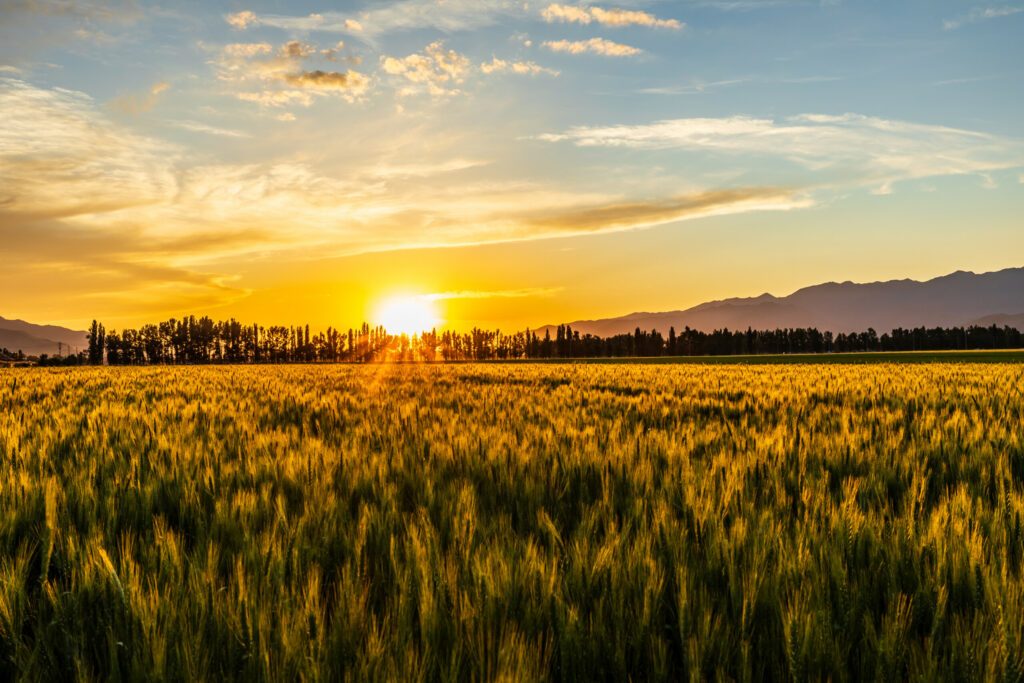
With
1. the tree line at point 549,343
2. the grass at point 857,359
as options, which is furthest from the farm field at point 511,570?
the tree line at point 549,343

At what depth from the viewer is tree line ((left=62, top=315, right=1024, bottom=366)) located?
5861 inches

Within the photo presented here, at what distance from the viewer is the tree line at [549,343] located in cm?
14886

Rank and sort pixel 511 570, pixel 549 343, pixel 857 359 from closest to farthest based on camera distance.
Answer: pixel 511 570
pixel 857 359
pixel 549 343

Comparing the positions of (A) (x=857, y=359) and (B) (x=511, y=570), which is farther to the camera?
(A) (x=857, y=359)

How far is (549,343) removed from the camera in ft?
586

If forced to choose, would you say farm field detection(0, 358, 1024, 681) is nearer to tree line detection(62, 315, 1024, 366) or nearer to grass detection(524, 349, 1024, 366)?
grass detection(524, 349, 1024, 366)

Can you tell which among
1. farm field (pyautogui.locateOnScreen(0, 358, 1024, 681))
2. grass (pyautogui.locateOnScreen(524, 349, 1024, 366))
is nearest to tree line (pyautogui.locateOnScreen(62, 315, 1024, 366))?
grass (pyautogui.locateOnScreen(524, 349, 1024, 366))

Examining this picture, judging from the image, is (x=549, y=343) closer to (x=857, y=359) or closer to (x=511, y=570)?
(x=857, y=359)

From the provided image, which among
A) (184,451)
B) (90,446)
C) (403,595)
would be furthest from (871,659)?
(90,446)

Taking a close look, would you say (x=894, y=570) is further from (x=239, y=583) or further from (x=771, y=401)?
(x=771, y=401)

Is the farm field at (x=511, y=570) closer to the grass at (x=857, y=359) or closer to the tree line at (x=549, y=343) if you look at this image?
the grass at (x=857, y=359)

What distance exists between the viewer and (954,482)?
4.07 meters

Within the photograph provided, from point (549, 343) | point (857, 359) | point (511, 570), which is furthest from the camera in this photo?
point (549, 343)

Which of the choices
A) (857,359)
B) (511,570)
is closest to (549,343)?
(857,359)
